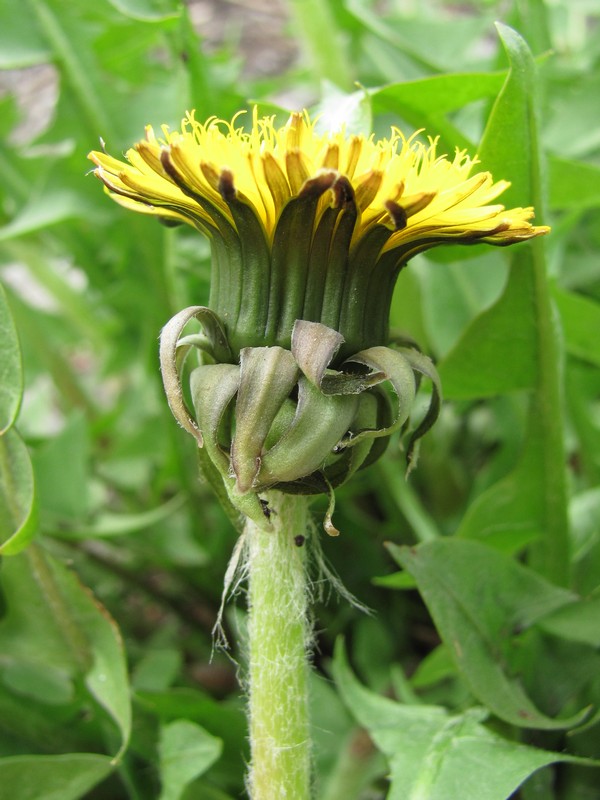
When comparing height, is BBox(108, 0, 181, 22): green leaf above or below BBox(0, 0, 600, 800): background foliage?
above

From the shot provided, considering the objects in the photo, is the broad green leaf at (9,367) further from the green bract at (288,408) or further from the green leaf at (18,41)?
the green leaf at (18,41)

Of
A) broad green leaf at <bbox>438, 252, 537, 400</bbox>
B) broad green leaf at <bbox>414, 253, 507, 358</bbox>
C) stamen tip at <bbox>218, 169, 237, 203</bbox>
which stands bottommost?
broad green leaf at <bbox>438, 252, 537, 400</bbox>

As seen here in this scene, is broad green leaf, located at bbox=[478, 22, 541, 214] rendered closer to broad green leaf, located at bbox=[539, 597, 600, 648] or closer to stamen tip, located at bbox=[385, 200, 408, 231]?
stamen tip, located at bbox=[385, 200, 408, 231]

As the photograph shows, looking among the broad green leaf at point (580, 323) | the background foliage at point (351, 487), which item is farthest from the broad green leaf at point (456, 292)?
the broad green leaf at point (580, 323)

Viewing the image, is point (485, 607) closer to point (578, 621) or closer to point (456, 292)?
point (578, 621)

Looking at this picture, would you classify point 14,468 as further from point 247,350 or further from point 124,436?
point 124,436

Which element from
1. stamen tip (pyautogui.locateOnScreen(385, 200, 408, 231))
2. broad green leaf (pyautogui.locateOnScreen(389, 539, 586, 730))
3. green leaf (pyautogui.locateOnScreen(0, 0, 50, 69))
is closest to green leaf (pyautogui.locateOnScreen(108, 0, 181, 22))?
green leaf (pyautogui.locateOnScreen(0, 0, 50, 69))

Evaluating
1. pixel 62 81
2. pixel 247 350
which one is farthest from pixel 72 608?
pixel 62 81
